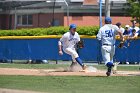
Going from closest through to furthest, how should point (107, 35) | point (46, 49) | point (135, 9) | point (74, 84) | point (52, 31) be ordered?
point (74, 84)
point (107, 35)
point (46, 49)
point (52, 31)
point (135, 9)

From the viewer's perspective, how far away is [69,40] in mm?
18453

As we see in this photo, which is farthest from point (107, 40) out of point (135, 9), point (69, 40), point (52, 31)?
point (135, 9)

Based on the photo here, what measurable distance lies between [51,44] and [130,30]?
4290 mm

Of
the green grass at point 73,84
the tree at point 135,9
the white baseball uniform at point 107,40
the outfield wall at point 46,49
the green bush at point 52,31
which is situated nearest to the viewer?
the green grass at point 73,84

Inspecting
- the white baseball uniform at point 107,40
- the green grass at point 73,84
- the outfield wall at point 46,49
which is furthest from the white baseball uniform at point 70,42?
the outfield wall at point 46,49

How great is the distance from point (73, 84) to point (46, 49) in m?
12.4

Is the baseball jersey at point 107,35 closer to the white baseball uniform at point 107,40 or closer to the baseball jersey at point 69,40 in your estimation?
the white baseball uniform at point 107,40

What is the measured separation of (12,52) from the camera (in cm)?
2739

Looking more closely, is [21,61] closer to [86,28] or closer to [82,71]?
[86,28]

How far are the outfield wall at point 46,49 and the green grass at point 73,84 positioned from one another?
855 centimetres

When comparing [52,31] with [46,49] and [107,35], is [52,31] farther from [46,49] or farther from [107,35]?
[107,35]

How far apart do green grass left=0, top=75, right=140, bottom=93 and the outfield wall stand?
8.55 metres

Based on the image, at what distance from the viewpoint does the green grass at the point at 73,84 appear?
1280cm

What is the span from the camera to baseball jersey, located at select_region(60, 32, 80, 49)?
60.3ft
